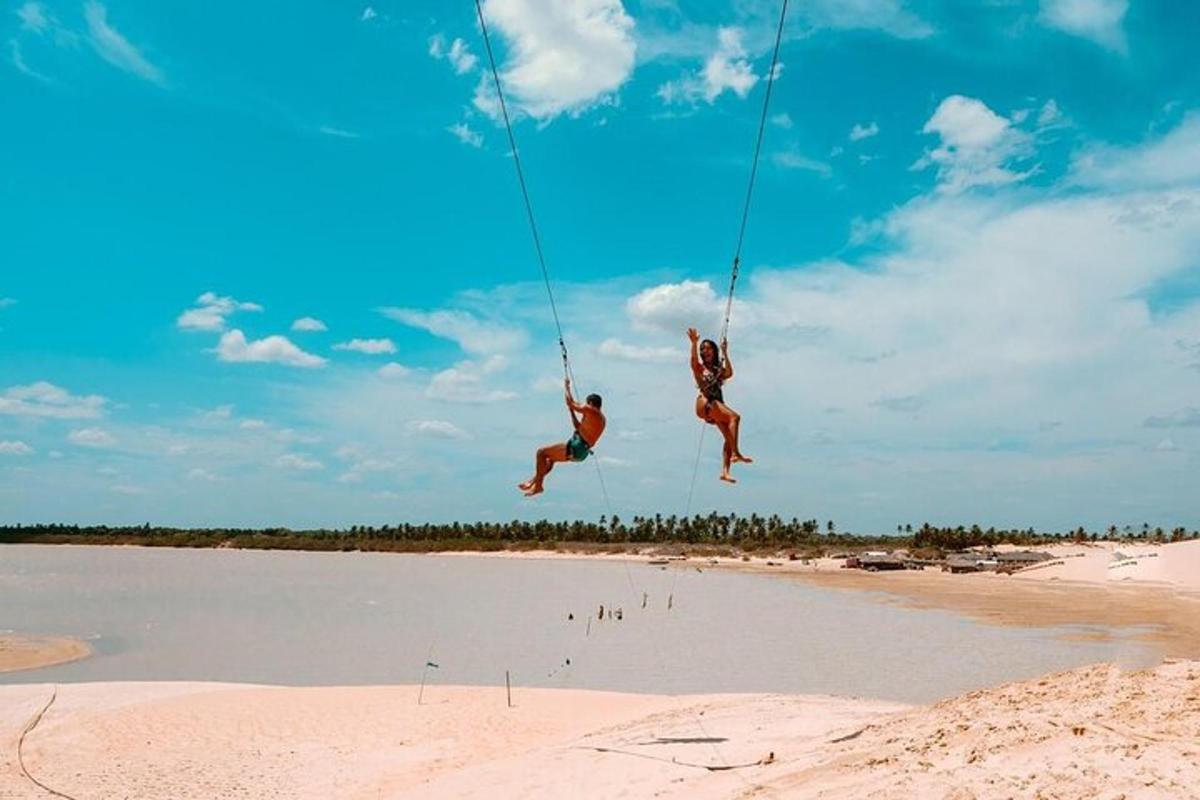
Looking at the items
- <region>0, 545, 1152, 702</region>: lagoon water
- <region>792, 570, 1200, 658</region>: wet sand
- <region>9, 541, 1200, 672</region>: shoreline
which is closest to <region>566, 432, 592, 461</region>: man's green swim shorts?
<region>0, 545, 1152, 702</region>: lagoon water

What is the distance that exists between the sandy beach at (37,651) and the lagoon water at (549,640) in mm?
1011

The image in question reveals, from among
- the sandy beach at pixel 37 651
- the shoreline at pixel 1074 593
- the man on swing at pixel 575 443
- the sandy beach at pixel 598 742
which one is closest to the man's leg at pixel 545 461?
the man on swing at pixel 575 443

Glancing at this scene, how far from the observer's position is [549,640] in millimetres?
37812

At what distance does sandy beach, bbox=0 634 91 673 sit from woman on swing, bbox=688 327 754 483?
26.9m

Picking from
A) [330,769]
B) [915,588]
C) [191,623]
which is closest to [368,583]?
[191,623]

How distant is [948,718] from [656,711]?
8236 millimetres

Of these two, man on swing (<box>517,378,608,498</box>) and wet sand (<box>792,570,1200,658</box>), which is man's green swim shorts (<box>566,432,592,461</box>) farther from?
wet sand (<box>792,570,1200,658</box>)

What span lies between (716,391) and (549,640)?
26.4m

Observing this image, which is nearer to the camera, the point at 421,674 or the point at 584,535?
the point at 421,674

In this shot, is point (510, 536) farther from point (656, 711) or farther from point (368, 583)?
point (656, 711)

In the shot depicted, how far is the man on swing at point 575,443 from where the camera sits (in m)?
14.4

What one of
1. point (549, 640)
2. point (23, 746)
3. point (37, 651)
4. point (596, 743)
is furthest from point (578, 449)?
point (37, 651)

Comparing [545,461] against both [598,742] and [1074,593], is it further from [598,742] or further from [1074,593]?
[1074,593]

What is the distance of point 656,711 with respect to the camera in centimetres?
1856
